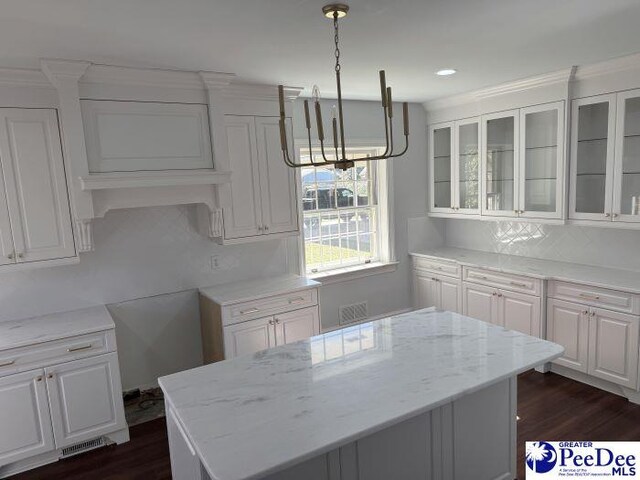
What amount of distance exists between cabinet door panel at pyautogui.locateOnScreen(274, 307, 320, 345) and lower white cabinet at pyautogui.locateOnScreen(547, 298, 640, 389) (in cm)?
190

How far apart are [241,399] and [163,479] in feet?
4.42

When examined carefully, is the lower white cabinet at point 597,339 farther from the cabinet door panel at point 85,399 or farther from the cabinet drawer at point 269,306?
the cabinet door panel at point 85,399

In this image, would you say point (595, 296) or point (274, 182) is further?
point (274, 182)

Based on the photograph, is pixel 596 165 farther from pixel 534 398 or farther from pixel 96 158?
pixel 96 158

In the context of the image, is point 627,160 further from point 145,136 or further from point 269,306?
point 145,136

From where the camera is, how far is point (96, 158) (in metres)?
2.92

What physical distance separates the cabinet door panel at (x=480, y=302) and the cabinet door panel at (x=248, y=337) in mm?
1932

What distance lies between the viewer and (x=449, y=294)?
4516 millimetres

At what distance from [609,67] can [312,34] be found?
2299 mm

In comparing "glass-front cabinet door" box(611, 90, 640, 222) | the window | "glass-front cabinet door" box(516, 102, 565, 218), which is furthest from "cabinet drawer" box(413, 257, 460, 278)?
"glass-front cabinet door" box(611, 90, 640, 222)

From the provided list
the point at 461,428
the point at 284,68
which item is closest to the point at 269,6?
the point at 284,68

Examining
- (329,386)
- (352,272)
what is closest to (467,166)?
(352,272)

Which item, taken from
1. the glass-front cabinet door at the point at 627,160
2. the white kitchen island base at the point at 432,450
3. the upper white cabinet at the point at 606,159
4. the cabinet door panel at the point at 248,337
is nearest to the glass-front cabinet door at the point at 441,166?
the upper white cabinet at the point at 606,159

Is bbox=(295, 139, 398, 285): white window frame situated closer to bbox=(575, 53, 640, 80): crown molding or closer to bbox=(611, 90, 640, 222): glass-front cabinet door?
bbox=(575, 53, 640, 80): crown molding
